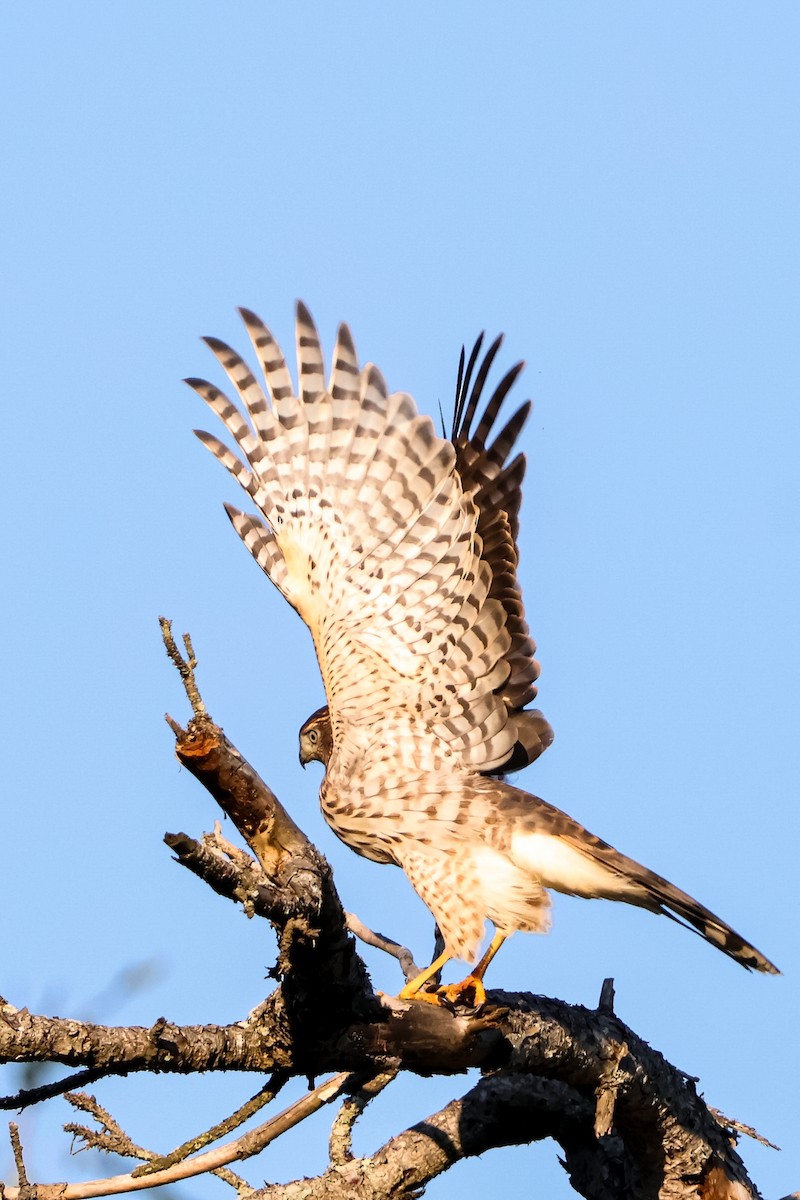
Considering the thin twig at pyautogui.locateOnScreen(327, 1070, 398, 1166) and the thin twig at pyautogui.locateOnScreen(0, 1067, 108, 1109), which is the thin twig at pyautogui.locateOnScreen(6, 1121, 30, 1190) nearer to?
the thin twig at pyautogui.locateOnScreen(0, 1067, 108, 1109)

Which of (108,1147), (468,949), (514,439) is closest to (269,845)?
(108,1147)

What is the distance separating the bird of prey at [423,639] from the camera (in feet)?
17.4

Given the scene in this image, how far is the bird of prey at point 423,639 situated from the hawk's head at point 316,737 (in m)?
0.22

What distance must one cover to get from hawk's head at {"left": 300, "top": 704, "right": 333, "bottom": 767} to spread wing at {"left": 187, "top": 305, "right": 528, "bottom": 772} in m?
0.54

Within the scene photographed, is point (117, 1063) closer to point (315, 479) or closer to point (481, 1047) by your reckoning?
point (481, 1047)

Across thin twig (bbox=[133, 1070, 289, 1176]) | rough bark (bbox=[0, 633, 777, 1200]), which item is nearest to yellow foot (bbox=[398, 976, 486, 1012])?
rough bark (bbox=[0, 633, 777, 1200])

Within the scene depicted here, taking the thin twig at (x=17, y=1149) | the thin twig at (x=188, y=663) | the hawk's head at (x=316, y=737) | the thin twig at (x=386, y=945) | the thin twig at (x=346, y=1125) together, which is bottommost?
the thin twig at (x=17, y=1149)

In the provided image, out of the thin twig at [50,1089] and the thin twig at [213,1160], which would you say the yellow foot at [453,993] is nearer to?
the thin twig at [213,1160]

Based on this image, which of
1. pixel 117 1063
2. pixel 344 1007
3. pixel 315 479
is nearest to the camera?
pixel 117 1063

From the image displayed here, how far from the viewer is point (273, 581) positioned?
6.29 meters

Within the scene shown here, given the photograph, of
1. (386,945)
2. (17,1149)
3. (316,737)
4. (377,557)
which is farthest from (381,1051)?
(316,737)

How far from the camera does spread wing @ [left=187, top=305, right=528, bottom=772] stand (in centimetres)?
564

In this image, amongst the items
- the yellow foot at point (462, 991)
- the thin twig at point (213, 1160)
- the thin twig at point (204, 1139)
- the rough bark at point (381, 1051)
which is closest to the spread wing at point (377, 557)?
the yellow foot at point (462, 991)

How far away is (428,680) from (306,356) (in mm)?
1573
